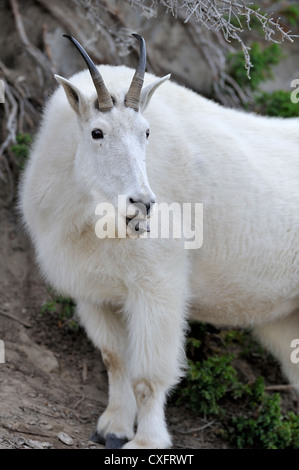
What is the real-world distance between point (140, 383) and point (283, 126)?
7.97ft

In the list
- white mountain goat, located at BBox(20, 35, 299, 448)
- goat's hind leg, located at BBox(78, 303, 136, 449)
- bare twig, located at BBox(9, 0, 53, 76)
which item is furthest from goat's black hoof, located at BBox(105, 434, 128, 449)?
bare twig, located at BBox(9, 0, 53, 76)

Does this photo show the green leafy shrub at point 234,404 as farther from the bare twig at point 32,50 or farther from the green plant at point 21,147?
the bare twig at point 32,50

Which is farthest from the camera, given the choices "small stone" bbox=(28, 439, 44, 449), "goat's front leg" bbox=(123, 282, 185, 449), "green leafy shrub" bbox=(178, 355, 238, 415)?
"green leafy shrub" bbox=(178, 355, 238, 415)

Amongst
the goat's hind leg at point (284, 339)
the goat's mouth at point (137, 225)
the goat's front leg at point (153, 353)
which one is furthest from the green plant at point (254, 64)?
the goat's mouth at point (137, 225)

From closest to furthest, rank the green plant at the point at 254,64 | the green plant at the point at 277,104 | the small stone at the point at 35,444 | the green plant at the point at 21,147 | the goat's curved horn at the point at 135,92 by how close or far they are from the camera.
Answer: the goat's curved horn at the point at 135,92 → the small stone at the point at 35,444 → the green plant at the point at 21,147 → the green plant at the point at 254,64 → the green plant at the point at 277,104

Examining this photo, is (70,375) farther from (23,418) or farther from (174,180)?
(174,180)

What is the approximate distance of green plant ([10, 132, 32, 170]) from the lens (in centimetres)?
613

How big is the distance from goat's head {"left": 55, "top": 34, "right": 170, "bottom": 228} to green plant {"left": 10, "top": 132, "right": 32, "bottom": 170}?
2136 millimetres

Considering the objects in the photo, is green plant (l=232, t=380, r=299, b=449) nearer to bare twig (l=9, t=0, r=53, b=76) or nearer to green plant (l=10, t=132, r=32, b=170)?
green plant (l=10, t=132, r=32, b=170)

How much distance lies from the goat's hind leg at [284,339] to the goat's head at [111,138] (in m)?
2.40

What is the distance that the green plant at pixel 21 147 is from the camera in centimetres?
613

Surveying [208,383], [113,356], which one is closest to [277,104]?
[208,383]

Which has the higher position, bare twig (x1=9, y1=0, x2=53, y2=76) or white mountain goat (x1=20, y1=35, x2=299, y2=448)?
bare twig (x1=9, y1=0, x2=53, y2=76)

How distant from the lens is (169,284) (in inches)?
181
